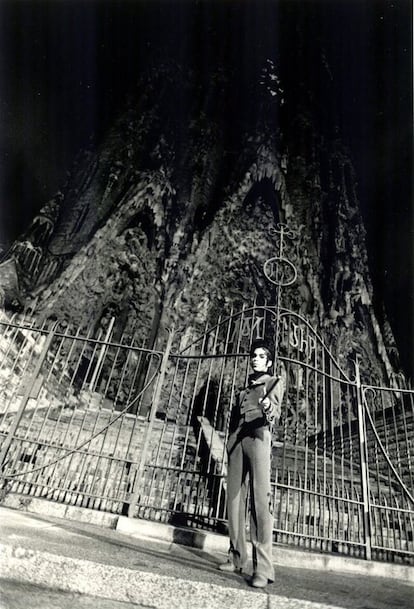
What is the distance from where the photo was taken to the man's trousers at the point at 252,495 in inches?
83.0

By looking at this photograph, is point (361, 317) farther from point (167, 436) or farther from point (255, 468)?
point (255, 468)

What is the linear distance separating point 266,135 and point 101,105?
28.4 ft

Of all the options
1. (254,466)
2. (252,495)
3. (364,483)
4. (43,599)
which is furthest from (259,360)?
(364,483)

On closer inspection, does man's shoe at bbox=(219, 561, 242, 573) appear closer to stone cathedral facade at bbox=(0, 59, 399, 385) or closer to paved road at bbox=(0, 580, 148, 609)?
paved road at bbox=(0, 580, 148, 609)

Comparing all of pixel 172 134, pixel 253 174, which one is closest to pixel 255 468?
pixel 253 174

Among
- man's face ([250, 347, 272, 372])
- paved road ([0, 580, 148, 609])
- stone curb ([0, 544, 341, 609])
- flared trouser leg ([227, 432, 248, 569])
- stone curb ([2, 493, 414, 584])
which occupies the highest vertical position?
man's face ([250, 347, 272, 372])

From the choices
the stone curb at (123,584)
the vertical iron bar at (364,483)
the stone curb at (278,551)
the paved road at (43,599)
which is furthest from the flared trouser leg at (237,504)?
the vertical iron bar at (364,483)

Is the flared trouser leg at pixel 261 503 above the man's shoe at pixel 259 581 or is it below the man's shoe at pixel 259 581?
above

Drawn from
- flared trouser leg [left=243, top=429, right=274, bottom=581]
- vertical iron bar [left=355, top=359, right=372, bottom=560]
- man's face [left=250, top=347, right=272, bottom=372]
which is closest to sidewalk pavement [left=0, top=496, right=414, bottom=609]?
flared trouser leg [left=243, top=429, right=274, bottom=581]

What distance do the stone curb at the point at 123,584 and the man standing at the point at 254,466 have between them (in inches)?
15.6

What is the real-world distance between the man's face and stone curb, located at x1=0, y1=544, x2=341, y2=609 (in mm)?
1334

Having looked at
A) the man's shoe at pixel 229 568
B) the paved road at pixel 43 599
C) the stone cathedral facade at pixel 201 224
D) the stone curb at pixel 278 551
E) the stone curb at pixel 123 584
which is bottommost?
the paved road at pixel 43 599

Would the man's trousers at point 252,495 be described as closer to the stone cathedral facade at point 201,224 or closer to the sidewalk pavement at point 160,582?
the sidewalk pavement at point 160,582

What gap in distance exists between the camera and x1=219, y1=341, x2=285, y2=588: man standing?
2129mm
